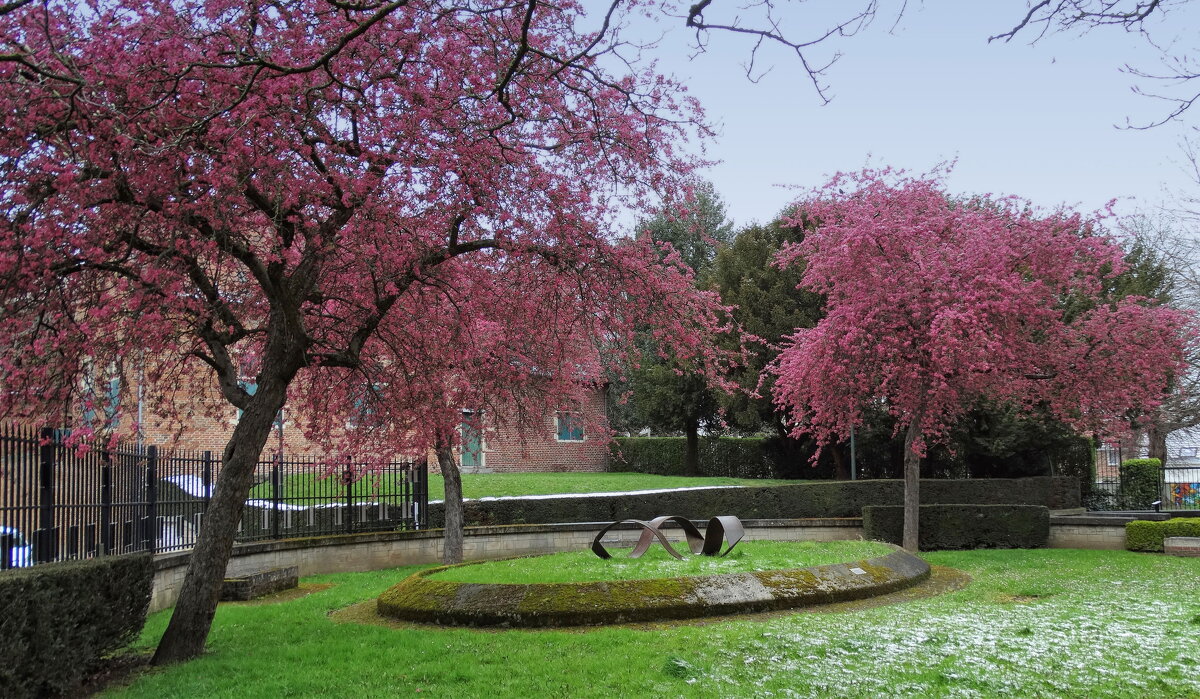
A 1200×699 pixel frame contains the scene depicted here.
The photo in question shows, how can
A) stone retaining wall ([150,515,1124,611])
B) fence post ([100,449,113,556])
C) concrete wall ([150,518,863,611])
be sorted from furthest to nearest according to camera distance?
stone retaining wall ([150,515,1124,611])
concrete wall ([150,518,863,611])
fence post ([100,449,113,556])

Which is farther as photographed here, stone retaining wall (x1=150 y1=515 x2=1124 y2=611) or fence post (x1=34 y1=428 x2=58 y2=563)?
stone retaining wall (x1=150 y1=515 x2=1124 y2=611)

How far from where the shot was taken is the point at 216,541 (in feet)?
28.4

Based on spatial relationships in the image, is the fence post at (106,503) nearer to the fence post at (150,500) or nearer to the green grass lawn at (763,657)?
the green grass lawn at (763,657)

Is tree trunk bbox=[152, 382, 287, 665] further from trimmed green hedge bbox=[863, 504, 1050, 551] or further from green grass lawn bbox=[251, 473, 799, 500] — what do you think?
trimmed green hedge bbox=[863, 504, 1050, 551]

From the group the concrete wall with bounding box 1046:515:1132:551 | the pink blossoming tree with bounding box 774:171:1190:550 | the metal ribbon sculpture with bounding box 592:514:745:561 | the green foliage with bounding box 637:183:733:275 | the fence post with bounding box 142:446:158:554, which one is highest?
the green foliage with bounding box 637:183:733:275

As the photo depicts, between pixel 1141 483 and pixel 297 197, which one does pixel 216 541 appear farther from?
pixel 1141 483

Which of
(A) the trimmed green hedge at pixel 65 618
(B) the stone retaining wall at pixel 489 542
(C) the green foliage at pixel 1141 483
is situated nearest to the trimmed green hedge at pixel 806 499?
(B) the stone retaining wall at pixel 489 542

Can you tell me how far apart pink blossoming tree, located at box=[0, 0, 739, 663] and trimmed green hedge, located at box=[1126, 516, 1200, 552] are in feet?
43.1

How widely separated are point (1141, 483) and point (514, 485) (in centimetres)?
1911

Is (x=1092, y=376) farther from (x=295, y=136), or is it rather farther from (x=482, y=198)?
(x=295, y=136)

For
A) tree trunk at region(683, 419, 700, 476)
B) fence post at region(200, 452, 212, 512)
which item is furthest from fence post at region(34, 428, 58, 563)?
tree trunk at region(683, 419, 700, 476)

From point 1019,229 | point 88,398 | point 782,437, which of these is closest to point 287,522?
point 88,398

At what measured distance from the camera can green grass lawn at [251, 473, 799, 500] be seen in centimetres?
1934

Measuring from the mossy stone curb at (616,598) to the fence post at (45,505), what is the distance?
12.6 ft
